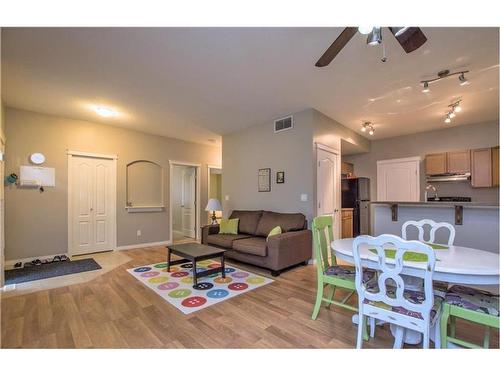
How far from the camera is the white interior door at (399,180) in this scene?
5.71 metres

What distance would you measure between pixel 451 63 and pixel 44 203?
254 inches

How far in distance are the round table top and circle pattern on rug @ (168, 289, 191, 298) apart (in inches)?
73.5

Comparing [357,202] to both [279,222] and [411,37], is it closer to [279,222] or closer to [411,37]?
[279,222]

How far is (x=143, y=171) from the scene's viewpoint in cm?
558

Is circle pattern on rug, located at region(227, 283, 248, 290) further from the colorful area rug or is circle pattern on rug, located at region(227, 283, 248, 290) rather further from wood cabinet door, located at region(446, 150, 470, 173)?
wood cabinet door, located at region(446, 150, 470, 173)

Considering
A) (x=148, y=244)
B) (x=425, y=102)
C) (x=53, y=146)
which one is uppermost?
(x=425, y=102)

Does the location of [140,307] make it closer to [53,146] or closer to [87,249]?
[87,249]

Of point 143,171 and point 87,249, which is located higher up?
point 143,171

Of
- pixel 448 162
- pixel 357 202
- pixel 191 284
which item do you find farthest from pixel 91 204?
pixel 448 162

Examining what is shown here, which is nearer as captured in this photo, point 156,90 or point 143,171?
point 156,90

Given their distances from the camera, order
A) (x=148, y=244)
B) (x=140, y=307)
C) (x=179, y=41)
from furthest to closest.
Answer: (x=148, y=244)
(x=140, y=307)
(x=179, y=41)

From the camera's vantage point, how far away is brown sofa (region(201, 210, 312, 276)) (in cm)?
347

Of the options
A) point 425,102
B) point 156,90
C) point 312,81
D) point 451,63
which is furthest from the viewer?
point 425,102

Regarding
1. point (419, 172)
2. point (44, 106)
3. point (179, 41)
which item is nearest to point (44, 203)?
point (44, 106)
